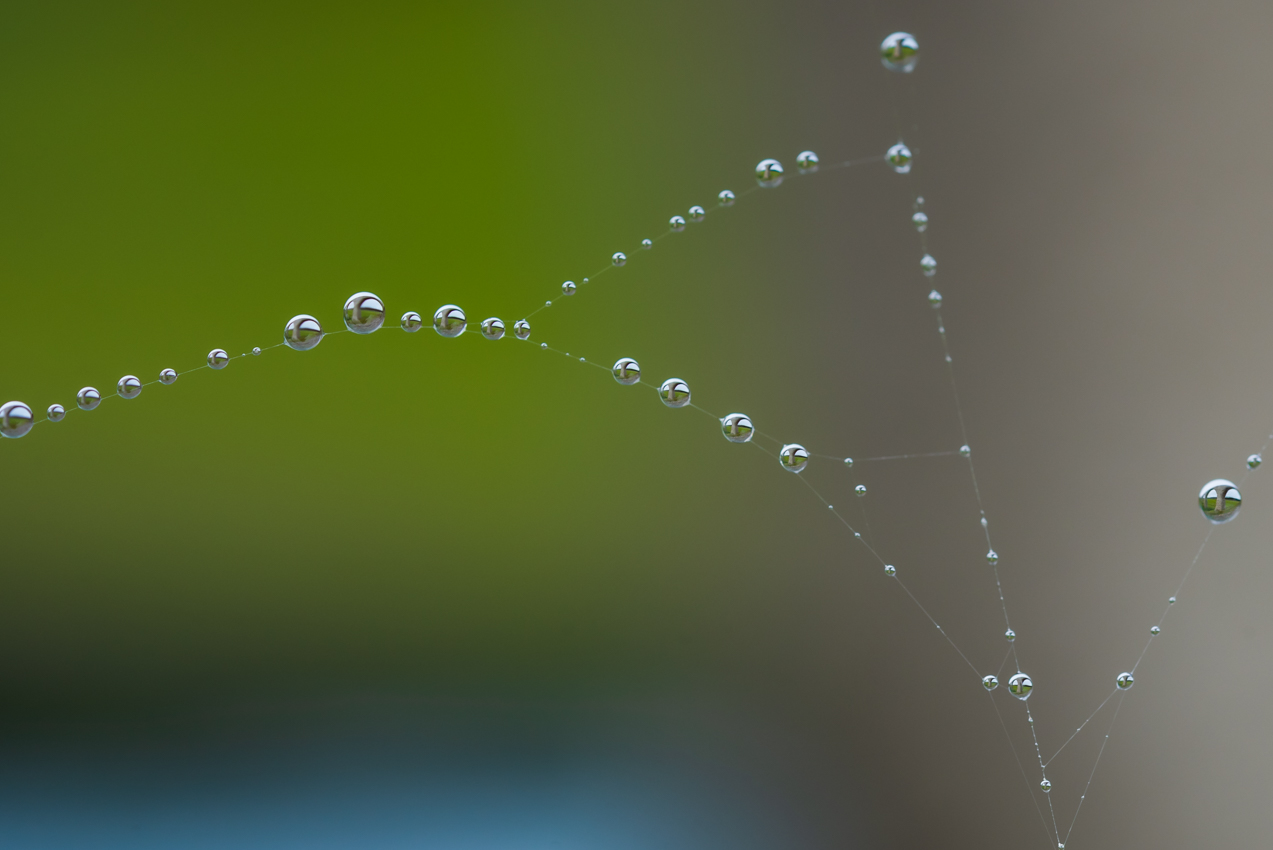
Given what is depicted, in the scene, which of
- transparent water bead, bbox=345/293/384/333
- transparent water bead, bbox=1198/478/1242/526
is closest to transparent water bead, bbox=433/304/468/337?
transparent water bead, bbox=345/293/384/333

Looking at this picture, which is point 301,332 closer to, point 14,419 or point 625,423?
point 14,419

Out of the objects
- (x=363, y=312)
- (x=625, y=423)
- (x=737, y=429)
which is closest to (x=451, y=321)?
(x=363, y=312)

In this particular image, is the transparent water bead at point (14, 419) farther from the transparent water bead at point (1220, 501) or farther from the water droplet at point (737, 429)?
the transparent water bead at point (1220, 501)

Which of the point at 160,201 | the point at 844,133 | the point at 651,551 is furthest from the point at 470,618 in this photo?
the point at 844,133

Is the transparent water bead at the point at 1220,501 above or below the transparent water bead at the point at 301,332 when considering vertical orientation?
below

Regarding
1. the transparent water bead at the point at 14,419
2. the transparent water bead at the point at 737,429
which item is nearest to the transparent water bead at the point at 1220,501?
the transparent water bead at the point at 737,429
